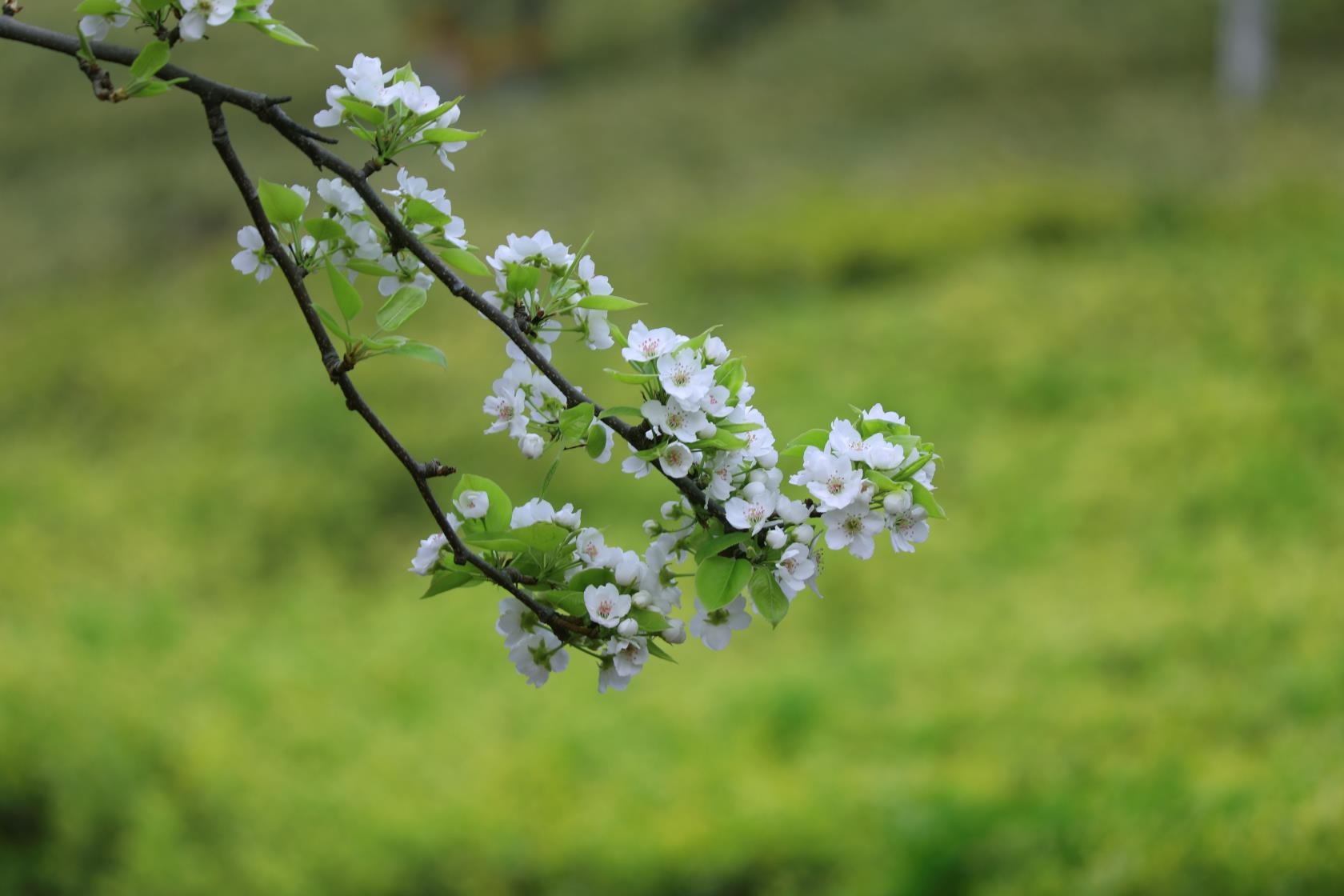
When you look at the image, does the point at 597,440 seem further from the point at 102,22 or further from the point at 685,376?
the point at 102,22

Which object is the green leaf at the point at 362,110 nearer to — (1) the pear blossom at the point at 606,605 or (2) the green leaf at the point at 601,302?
(2) the green leaf at the point at 601,302

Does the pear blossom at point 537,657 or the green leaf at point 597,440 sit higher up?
the green leaf at point 597,440

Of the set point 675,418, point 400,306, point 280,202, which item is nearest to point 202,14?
point 280,202

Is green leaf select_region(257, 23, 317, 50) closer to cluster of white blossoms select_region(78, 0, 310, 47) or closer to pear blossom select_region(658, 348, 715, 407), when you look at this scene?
cluster of white blossoms select_region(78, 0, 310, 47)

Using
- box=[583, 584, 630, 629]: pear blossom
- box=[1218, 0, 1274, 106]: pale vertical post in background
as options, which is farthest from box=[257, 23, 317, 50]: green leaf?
box=[1218, 0, 1274, 106]: pale vertical post in background

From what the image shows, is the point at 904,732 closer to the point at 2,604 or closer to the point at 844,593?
the point at 844,593

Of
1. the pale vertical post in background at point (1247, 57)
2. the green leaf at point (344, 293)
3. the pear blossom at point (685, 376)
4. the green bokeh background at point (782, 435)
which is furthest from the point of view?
the pale vertical post in background at point (1247, 57)

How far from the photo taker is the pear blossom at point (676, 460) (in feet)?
2.69

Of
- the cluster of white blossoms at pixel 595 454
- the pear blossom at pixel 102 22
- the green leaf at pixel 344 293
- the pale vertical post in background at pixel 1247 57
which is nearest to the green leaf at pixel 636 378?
the cluster of white blossoms at pixel 595 454

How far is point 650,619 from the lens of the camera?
35.1 inches

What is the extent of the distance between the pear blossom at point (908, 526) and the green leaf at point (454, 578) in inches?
12.4

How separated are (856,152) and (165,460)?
20.8 ft

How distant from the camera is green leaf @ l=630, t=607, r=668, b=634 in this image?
2.92 feet

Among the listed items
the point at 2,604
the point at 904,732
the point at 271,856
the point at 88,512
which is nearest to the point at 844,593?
the point at 904,732
